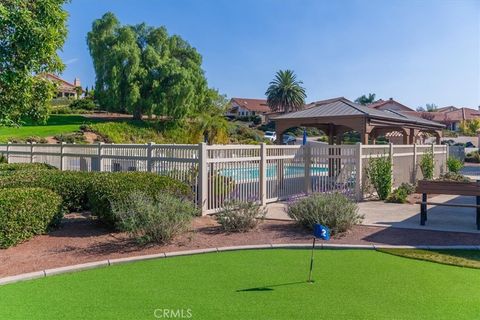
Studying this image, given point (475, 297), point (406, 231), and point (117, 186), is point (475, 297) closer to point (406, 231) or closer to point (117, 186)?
point (406, 231)

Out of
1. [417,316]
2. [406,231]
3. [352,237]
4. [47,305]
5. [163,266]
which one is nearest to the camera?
[417,316]

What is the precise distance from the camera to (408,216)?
33.4 feet

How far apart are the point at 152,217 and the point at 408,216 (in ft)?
20.5

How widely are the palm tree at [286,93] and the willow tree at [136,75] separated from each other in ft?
131

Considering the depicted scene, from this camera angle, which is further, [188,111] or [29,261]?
[188,111]

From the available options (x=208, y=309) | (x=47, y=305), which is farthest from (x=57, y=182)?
(x=208, y=309)

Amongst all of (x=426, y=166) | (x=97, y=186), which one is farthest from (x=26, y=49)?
(x=426, y=166)

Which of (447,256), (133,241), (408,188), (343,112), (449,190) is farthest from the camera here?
(343,112)

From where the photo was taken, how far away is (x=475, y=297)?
15.7 feet

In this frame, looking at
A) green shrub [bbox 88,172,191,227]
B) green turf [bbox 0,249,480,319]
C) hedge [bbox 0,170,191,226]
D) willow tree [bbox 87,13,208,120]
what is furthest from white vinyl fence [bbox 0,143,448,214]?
willow tree [bbox 87,13,208,120]

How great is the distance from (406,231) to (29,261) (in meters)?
6.66

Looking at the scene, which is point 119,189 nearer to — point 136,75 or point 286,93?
point 136,75

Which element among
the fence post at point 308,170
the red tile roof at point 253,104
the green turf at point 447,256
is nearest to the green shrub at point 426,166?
the fence post at point 308,170

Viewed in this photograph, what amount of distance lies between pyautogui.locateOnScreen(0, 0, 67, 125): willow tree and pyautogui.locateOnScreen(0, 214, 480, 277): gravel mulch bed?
2705 mm
